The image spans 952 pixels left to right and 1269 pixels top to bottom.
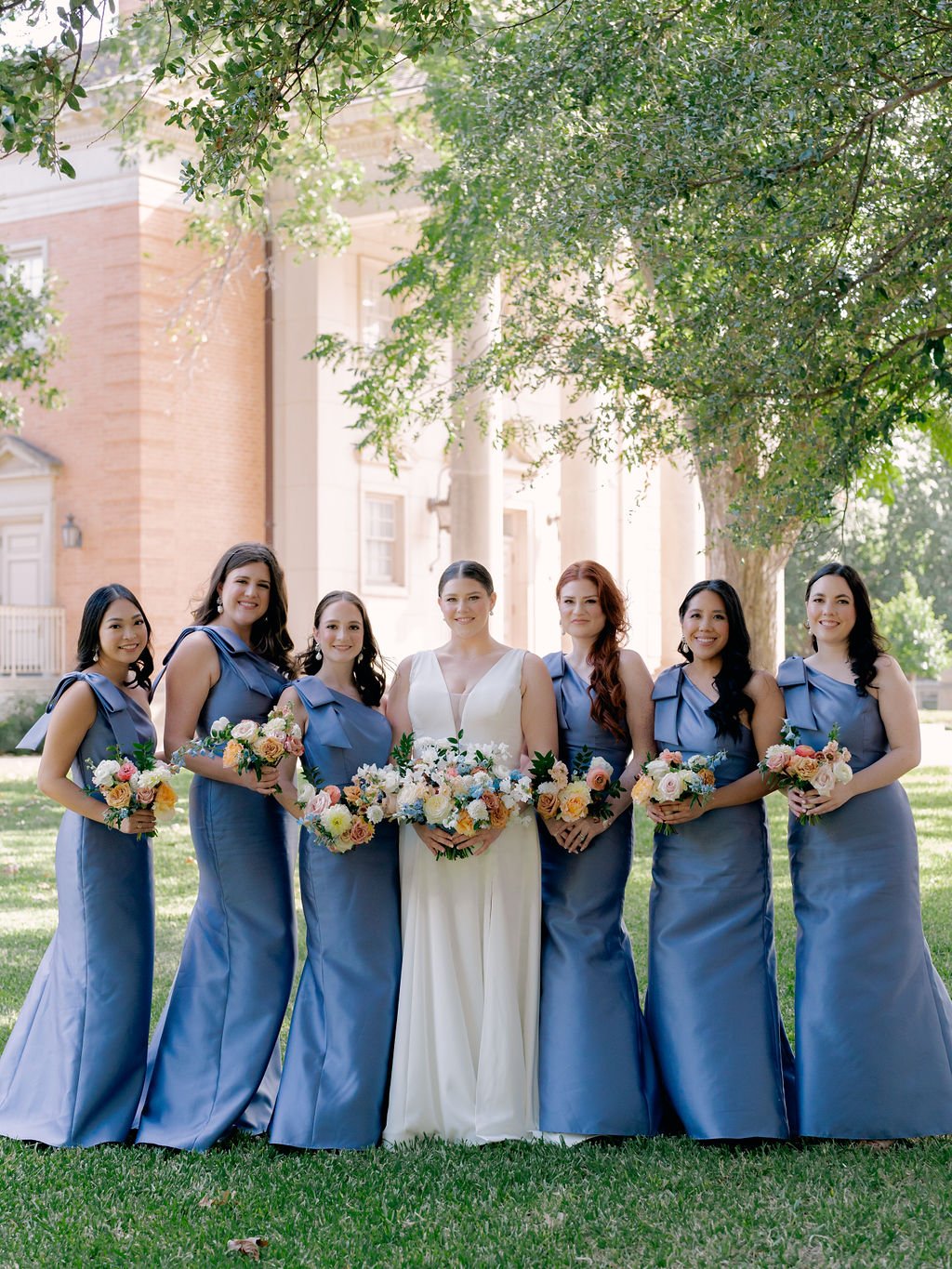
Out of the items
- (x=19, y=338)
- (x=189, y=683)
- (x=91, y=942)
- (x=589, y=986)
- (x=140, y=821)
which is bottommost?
(x=589, y=986)

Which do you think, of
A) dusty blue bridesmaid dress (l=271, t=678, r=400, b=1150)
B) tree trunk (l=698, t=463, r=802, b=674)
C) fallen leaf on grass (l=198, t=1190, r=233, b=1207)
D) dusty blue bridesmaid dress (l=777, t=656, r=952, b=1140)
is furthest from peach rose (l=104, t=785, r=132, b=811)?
tree trunk (l=698, t=463, r=802, b=674)

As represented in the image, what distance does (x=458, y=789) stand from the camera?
5473mm

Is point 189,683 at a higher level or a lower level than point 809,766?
higher

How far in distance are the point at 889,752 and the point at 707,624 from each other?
35.7 inches

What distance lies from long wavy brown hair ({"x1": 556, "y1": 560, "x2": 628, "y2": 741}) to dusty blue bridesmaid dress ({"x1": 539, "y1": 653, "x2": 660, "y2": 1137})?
0.05 metres

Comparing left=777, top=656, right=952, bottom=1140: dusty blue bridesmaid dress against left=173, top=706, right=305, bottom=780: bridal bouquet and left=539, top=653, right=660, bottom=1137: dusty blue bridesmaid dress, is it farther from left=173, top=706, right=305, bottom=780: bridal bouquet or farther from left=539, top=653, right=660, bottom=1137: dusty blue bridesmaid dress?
left=173, top=706, right=305, bottom=780: bridal bouquet

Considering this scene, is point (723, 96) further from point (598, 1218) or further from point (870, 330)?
point (598, 1218)

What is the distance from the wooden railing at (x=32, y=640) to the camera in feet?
81.0

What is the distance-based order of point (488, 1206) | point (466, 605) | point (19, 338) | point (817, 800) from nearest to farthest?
point (488, 1206), point (817, 800), point (466, 605), point (19, 338)

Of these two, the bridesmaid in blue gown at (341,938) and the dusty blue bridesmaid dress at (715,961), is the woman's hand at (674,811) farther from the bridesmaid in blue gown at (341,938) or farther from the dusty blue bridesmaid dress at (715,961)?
the bridesmaid in blue gown at (341,938)

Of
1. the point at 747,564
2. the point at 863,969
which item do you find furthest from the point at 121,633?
the point at 747,564

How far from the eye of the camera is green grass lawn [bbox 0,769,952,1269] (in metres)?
4.53

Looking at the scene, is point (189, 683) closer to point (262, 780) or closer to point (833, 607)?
point (262, 780)

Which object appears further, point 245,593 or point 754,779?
point 245,593
